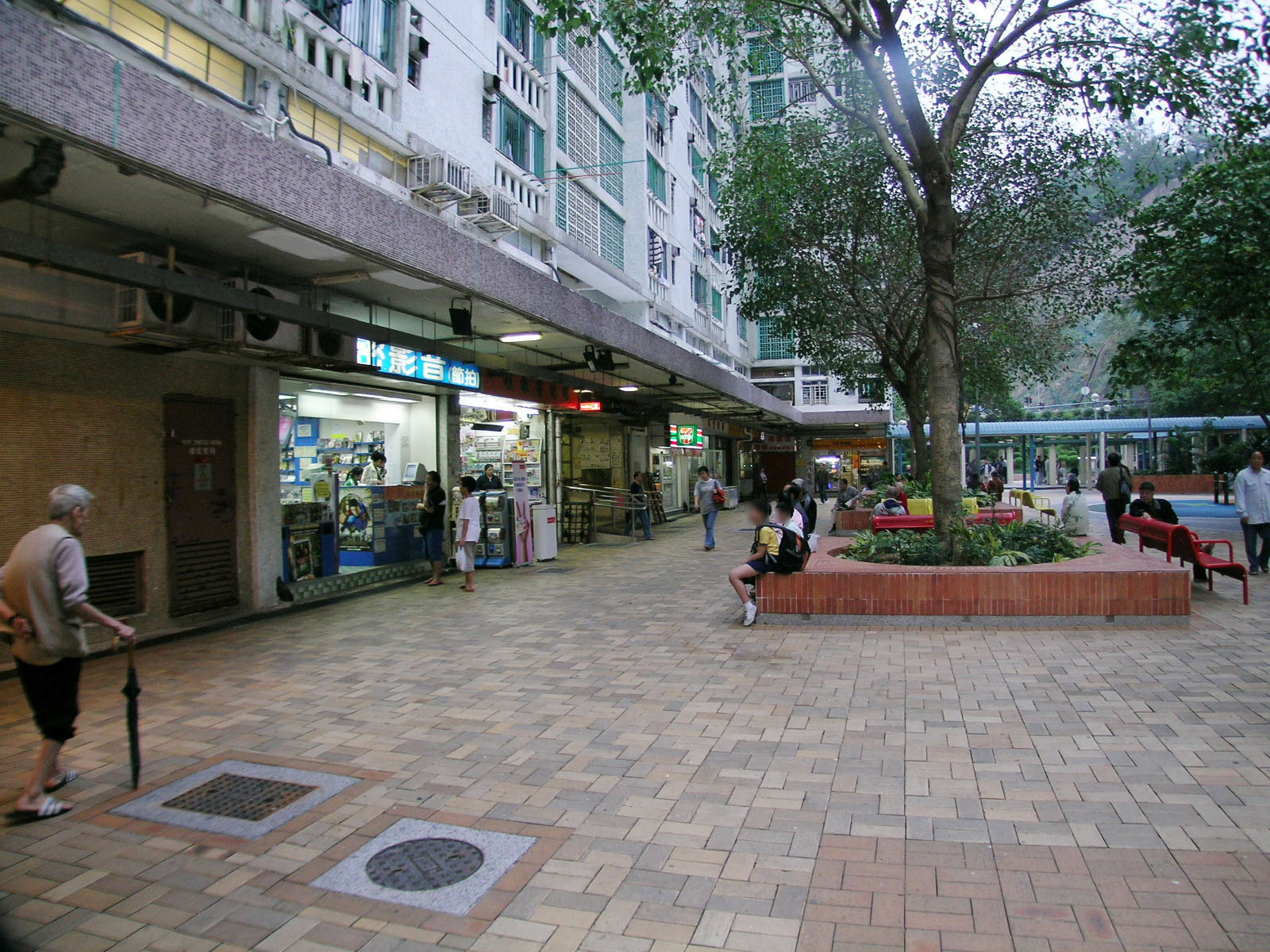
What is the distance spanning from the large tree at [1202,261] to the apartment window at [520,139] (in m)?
10.4

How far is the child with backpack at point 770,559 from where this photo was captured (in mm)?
7727

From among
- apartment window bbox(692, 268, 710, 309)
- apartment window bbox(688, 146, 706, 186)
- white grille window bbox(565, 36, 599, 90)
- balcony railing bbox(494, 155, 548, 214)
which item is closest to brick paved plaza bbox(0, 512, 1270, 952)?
balcony railing bbox(494, 155, 548, 214)

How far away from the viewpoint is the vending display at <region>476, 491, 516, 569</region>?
42.1 ft

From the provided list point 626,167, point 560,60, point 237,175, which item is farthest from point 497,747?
point 626,167

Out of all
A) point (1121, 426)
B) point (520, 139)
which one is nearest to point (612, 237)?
point (520, 139)

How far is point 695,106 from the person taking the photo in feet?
96.5

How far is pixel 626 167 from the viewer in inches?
825

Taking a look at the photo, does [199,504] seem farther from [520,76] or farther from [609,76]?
[609,76]

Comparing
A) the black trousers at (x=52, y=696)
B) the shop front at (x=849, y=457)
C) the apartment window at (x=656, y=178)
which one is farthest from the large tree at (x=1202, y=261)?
the shop front at (x=849, y=457)

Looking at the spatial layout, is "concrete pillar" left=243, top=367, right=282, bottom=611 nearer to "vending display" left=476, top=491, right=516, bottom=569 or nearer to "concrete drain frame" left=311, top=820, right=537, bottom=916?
"vending display" left=476, top=491, right=516, bottom=569

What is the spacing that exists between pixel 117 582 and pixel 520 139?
10.3m

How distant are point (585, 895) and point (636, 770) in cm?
120

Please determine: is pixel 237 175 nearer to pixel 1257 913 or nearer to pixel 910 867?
pixel 910 867

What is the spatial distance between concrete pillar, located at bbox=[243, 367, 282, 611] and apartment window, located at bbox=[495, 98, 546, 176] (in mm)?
6579
